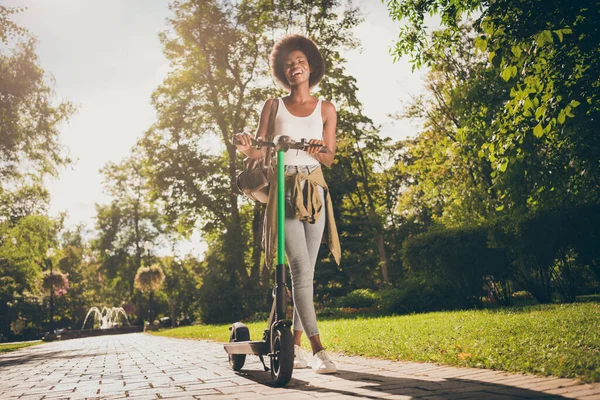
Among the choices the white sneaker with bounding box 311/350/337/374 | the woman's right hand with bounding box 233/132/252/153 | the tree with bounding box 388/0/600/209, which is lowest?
the white sneaker with bounding box 311/350/337/374

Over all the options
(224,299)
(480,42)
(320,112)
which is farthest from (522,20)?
(224,299)

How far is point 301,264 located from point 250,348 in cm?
76

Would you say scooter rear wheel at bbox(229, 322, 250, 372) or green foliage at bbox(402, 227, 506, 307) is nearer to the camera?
scooter rear wheel at bbox(229, 322, 250, 372)

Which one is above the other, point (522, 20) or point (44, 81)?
point (44, 81)

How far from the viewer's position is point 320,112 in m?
4.43

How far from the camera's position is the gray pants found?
4012 millimetres

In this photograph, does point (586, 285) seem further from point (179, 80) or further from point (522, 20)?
point (179, 80)

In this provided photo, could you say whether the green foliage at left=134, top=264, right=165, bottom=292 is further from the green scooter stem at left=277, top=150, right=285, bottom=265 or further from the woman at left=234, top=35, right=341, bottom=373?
the green scooter stem at left=277, top=150, right=285, bottom=265

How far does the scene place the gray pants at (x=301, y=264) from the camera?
4.01 m

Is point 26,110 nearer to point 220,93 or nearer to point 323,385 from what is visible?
point 220,93

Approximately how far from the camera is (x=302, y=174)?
4.19 m

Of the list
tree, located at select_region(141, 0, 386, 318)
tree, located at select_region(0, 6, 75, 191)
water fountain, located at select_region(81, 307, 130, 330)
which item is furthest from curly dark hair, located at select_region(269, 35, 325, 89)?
water fountain, located at select_region(81, 307, 130, 330)

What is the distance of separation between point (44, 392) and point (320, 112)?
335 centimetres

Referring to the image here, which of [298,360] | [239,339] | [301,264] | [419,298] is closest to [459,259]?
[419,298]
